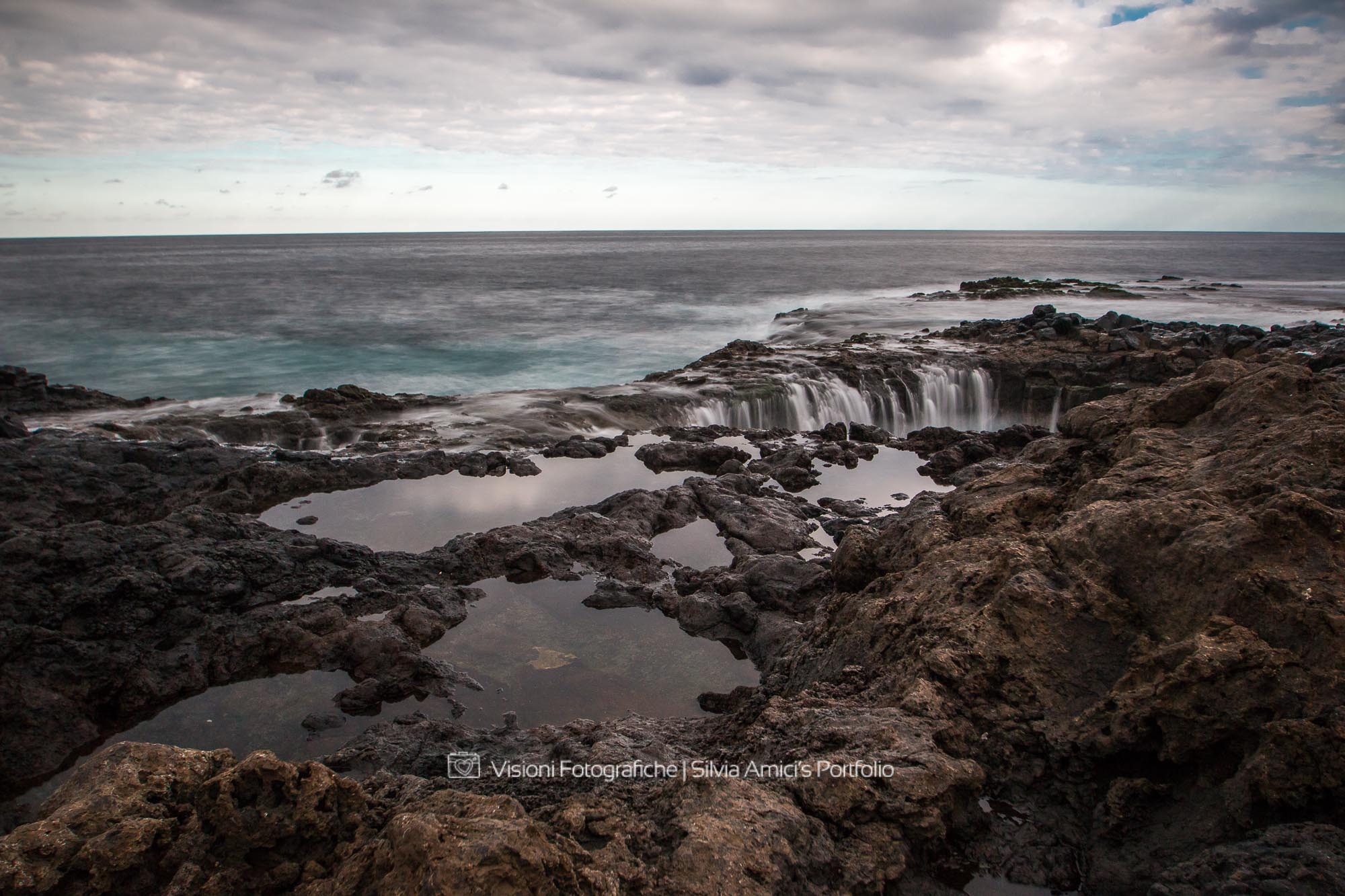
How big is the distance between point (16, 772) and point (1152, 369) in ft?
66.6

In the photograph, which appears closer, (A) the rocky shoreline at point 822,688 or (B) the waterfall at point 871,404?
(A) the rocky shoreline at point 822,688

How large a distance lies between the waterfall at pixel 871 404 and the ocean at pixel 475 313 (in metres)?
7.54

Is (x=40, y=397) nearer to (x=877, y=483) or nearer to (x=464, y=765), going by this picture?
(x=464, y=765)

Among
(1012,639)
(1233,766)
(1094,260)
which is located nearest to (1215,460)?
(1012,639)

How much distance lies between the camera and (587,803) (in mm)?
3193

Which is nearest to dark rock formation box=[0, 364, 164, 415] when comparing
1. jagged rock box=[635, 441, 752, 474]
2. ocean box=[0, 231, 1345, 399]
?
ocean box=[0, 231, 1345, 399]

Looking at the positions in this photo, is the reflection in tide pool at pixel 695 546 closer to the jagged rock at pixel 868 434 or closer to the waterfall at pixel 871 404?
the jagged rock at pixel 868 434

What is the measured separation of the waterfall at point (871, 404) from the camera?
17094mm

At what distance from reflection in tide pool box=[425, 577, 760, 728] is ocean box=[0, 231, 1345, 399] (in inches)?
647

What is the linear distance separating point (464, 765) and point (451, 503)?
23.0 feet

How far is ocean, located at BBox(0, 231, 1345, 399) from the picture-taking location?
2608cm

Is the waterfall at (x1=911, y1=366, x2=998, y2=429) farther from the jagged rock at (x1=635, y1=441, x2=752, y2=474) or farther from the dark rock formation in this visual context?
the dark rock formation

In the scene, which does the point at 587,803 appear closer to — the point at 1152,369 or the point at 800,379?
the point at 800,379

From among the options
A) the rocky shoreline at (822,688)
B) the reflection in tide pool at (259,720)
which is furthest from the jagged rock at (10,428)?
the reflection in tide pool at (259,720)
